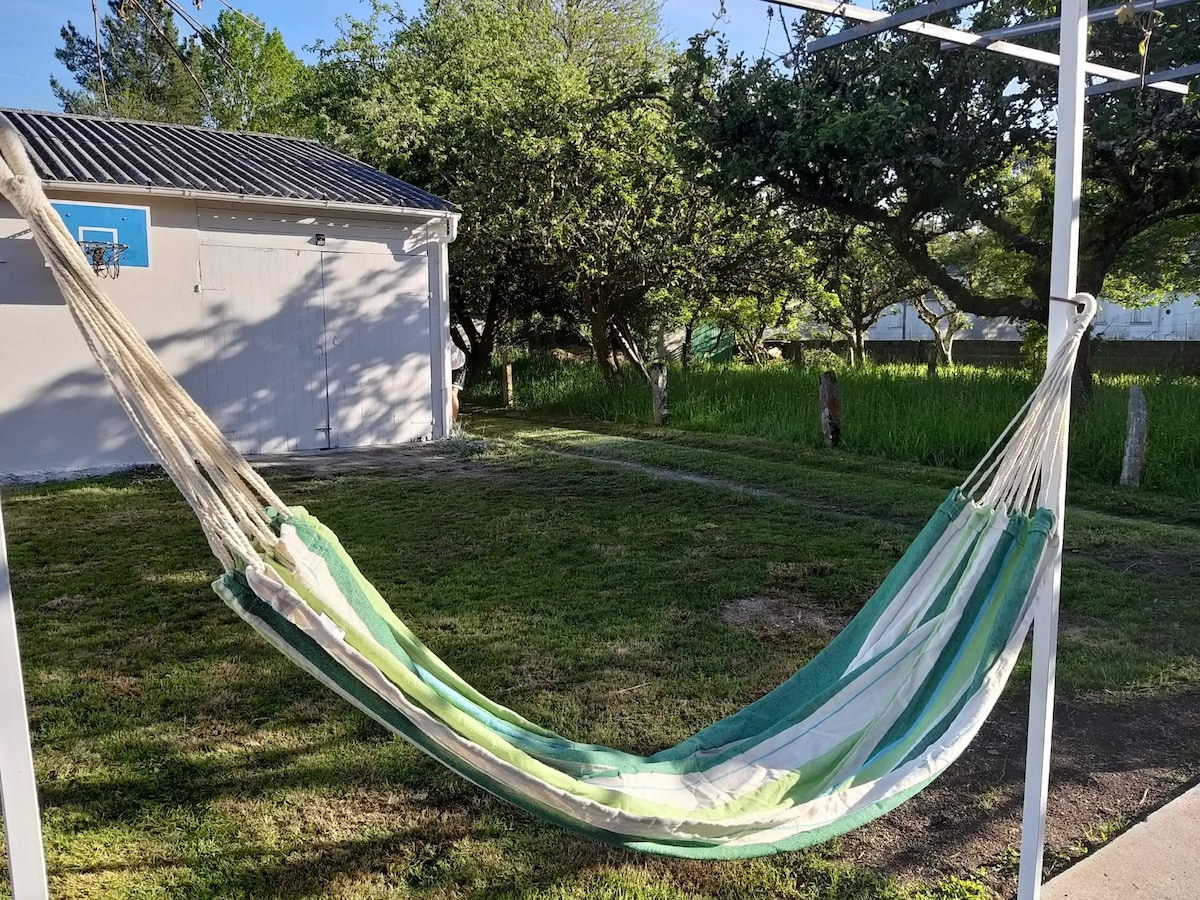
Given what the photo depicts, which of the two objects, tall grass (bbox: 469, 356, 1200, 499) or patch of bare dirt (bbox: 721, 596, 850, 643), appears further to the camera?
tall grass (bbox: 469, 356, 1200, 499)

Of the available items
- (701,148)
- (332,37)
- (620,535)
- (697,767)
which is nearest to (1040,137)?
(701,148)

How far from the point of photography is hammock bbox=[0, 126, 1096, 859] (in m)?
1.39

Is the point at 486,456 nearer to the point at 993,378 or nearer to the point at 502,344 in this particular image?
the point at 993,378


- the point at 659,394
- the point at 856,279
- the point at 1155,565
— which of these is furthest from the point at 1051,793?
the point at 856,279

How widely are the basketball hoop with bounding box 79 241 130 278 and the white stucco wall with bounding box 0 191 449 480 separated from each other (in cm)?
13

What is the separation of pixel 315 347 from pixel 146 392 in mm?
7416

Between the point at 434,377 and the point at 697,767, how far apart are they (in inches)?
305

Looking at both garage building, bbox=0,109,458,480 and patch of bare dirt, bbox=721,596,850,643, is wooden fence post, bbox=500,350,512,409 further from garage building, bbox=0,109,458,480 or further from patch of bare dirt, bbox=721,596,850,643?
patch of bare dirt, bbox=721,596,850,643

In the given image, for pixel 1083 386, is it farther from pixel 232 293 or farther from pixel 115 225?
pixel 115 225

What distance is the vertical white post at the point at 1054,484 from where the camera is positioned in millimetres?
1698

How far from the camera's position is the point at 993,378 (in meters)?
9.13

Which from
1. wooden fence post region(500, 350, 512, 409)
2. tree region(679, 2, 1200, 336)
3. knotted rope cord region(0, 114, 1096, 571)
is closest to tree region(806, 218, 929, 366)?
tree region(679, 2, 1200, 336)

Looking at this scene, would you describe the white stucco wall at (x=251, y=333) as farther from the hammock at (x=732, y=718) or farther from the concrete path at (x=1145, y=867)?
the concrete path at (x=1145, y=867)

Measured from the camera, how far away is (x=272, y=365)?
8.24 m
